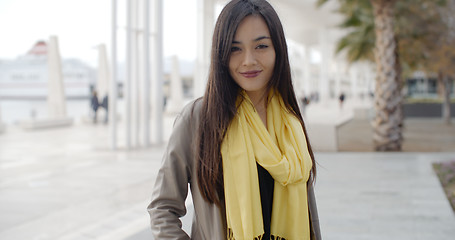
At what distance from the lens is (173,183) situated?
1361 millimetres

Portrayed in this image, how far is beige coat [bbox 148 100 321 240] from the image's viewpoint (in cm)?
136

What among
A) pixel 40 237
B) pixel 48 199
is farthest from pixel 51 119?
pixel 40 237

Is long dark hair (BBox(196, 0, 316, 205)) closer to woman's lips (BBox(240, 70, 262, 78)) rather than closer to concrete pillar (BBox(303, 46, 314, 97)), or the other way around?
woman's lips (BBox(240, 70, 262, 78))

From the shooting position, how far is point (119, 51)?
37.2 feet

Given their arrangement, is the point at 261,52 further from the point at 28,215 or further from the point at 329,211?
the point at 28,215

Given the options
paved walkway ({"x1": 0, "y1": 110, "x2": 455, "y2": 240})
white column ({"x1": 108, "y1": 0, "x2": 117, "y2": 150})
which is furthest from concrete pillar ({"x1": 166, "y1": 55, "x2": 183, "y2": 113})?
paved walkway ({"x1": 0, "y1": 110, "x2": 455, "y2": 240})

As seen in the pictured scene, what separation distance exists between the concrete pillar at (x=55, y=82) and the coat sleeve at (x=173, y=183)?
21.5 m

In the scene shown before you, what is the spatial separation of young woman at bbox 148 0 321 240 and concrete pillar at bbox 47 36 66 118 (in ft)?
70.5

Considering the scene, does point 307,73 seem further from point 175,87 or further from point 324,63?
point 175,87

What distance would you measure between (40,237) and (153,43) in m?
8.85

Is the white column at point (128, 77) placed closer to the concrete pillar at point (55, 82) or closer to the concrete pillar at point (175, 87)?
the concrete pillar at point (55, 82)

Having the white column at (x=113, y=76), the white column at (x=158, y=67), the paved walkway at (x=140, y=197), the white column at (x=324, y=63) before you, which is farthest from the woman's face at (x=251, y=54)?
the white column at (x=324, y=63)

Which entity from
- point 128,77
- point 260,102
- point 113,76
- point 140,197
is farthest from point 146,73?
point 260,102

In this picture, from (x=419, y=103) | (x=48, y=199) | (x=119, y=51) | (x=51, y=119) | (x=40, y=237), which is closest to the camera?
(x=40, y=237)
